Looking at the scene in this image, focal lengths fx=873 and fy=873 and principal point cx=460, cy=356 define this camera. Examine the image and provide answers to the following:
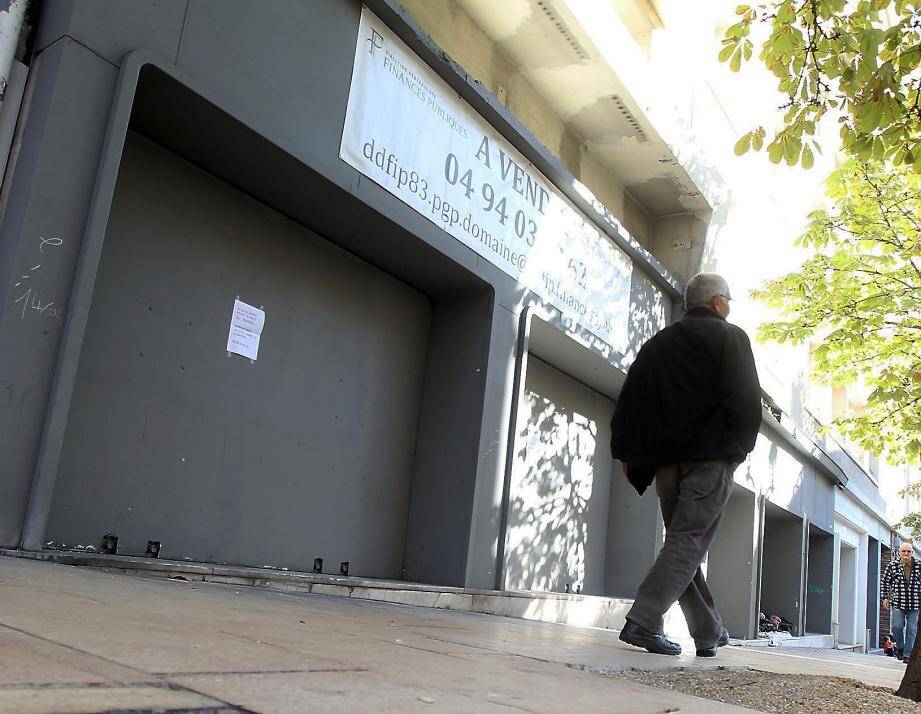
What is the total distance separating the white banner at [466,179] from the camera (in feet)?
20.0

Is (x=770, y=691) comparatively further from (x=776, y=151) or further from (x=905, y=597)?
(x=905, y=597)

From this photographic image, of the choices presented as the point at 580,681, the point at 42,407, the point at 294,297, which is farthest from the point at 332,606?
the point at 294,297

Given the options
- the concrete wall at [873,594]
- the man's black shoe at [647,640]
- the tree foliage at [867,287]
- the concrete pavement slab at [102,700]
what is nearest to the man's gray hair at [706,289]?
the man's black shoe at [647,640]

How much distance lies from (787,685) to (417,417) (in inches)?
183

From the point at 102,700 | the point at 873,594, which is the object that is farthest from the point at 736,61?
the point at 873,594

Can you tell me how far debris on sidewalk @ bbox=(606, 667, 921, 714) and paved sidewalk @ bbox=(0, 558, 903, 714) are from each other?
146mm

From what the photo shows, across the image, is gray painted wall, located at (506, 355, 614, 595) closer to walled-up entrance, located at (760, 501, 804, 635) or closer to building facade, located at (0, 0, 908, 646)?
building facade, located at (0, 0, 908, 646)

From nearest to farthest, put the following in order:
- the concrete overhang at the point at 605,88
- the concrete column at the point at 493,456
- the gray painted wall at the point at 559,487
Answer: the concrete column at the point at 493,456, the concrete overhang at the point at 605,88, the gray painted wall at the point at 559,487

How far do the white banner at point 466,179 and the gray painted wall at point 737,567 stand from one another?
655cm

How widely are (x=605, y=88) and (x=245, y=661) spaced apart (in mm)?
8360

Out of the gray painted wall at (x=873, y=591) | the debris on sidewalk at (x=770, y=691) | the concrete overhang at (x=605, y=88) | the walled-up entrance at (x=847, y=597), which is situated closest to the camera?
the debris on sidewalk at (x=770, y=691)

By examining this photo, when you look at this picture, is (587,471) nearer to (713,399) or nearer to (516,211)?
(516,211)

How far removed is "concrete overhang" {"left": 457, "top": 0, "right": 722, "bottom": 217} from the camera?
816cm

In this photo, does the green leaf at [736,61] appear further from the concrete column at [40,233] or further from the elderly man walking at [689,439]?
the concrete column at [40,233]
